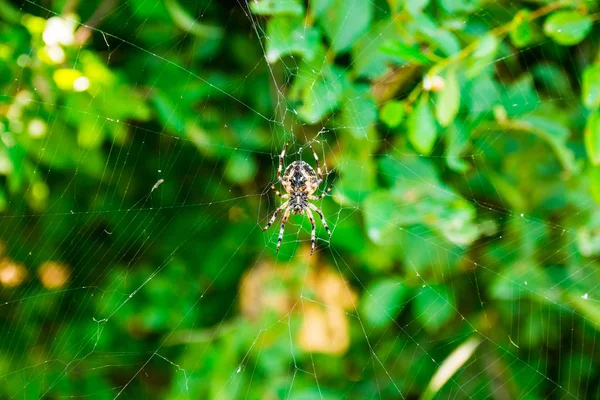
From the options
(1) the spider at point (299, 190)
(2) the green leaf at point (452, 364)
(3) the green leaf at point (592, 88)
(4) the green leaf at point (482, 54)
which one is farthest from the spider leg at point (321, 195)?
(3) the green leaf at point (592, 88)

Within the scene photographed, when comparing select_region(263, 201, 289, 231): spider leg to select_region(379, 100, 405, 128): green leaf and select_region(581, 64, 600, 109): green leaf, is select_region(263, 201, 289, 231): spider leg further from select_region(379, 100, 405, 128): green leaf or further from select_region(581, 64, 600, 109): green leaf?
select_region(581, 64, 600, 109): green leaf

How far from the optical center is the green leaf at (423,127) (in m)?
1.92

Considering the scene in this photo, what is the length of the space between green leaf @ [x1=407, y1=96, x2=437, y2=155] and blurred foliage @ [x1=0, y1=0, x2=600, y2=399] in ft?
0.04

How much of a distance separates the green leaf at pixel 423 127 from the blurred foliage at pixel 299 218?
0.01 metres

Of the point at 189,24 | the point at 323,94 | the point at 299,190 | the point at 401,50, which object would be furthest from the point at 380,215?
the point at 189,24

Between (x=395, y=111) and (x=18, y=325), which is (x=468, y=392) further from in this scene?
(x=18, y=325)

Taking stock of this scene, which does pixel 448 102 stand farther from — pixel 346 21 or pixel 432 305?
pixel 432 305

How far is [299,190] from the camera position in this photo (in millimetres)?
2906

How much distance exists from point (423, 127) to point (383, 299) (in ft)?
2.74

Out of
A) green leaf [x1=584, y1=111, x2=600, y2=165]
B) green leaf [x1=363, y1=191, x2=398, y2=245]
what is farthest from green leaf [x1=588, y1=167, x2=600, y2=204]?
green leaf [x1=363, y1=191, x2=398, y2=245]

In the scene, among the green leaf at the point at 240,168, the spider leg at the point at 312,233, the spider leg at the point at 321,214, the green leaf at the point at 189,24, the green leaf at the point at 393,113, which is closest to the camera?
the green leaf at the point at 393,113

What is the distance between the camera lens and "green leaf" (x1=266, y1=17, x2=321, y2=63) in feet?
6.13

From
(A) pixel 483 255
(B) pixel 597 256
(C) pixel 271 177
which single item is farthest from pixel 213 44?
(B) pixel 597 256

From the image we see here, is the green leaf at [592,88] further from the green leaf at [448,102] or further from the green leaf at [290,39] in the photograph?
the green leaf at [290,39]
